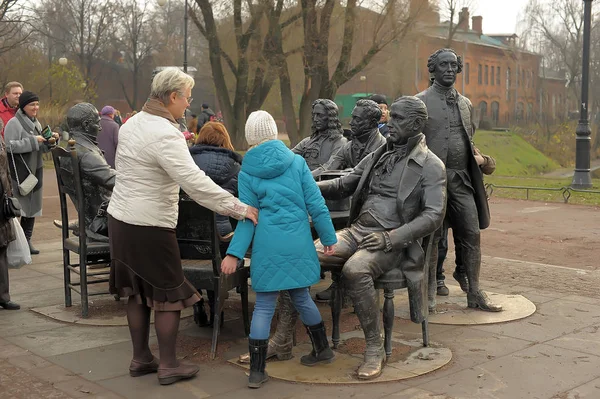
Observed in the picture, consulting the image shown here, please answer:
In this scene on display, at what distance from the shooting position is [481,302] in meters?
6.73

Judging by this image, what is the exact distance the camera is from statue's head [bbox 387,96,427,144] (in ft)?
17.6

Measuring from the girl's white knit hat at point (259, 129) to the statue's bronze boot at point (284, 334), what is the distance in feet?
3.46

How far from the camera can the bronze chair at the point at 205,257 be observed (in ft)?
18.1

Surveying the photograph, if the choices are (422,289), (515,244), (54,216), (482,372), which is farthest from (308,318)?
(54,216)

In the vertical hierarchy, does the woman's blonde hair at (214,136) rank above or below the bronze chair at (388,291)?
above

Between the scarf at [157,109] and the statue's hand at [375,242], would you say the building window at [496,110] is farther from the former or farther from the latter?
the scarf at [157,109]

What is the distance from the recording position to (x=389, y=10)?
2781 cm

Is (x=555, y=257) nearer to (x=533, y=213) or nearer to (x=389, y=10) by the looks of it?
(x=533, y=213)

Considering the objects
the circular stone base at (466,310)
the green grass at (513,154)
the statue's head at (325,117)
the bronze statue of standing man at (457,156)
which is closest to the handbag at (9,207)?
the statue's head at (325,117)

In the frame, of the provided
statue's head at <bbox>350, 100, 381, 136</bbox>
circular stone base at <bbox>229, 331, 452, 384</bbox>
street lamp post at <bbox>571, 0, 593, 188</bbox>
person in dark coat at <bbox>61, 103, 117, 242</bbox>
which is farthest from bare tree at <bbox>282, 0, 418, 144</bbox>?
circular stone base at <bbox>229, 331, 452, 384</bbox>

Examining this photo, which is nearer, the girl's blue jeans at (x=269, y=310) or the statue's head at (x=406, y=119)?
the girl's blue jeans at (x=269, y=310)

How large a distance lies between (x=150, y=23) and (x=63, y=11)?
7.49 metres

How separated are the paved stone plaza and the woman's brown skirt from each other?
523mm

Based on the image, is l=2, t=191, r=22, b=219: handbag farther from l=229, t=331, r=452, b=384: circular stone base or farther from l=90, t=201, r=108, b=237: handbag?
l=229, t=331, r=452, b=384: circular stone base
